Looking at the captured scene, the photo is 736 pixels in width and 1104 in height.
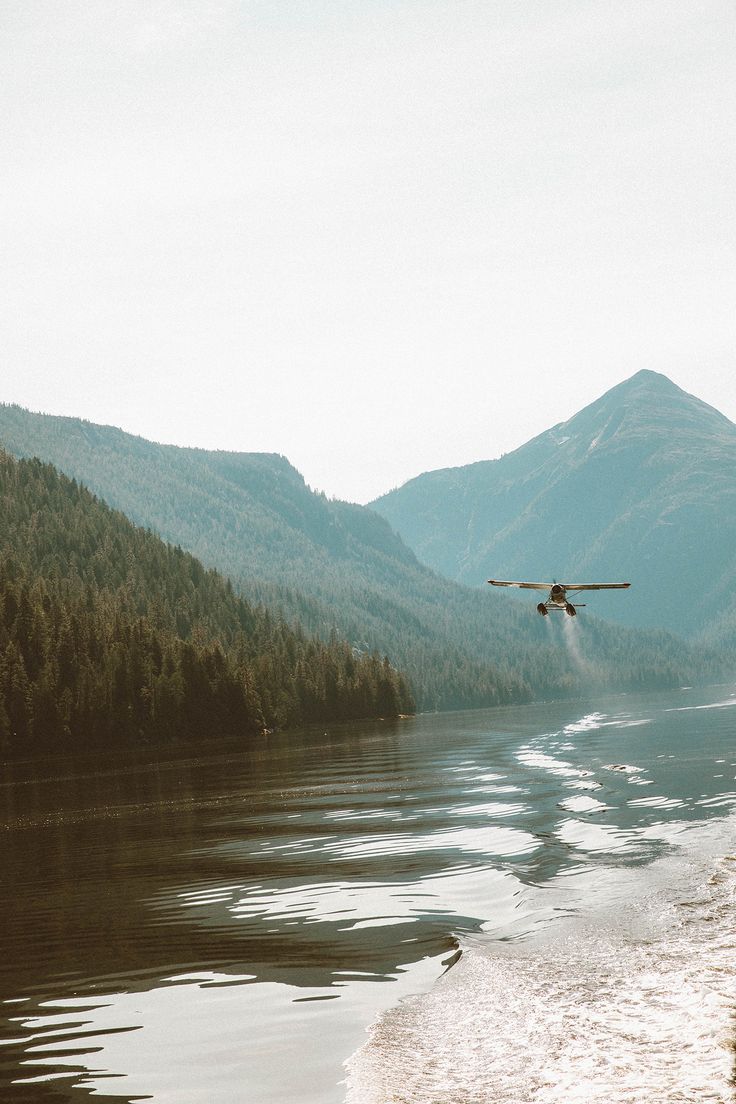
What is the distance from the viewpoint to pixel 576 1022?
13586 mm

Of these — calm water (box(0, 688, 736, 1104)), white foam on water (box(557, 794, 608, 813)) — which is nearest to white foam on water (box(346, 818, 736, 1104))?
calm water (box(0, 688, 736, 1104))

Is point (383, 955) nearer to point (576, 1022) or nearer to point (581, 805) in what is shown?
point (576, 1022)

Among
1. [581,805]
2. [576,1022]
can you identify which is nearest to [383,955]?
[576,1022]

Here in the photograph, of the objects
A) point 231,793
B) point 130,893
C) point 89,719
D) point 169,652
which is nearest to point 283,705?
point 169,652

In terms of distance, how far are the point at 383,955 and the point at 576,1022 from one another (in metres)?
5.75

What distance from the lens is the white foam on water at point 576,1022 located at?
37.6ft

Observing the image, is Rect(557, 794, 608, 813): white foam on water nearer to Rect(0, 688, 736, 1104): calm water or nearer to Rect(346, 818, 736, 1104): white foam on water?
Rect(0, 688, 736, 1104): calm water

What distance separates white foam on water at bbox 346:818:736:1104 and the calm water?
1.9 inches

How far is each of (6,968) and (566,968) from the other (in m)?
10.5

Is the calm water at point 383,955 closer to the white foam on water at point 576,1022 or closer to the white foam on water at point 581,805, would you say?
the white foam on water at point 576,1022

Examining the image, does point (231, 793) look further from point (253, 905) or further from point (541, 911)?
point (541, 911)

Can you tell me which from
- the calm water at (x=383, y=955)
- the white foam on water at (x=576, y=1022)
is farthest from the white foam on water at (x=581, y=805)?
the white foam on water at (x=576, y=1022)

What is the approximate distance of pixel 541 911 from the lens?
71.7 feet

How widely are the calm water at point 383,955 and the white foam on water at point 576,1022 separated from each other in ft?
0.16
